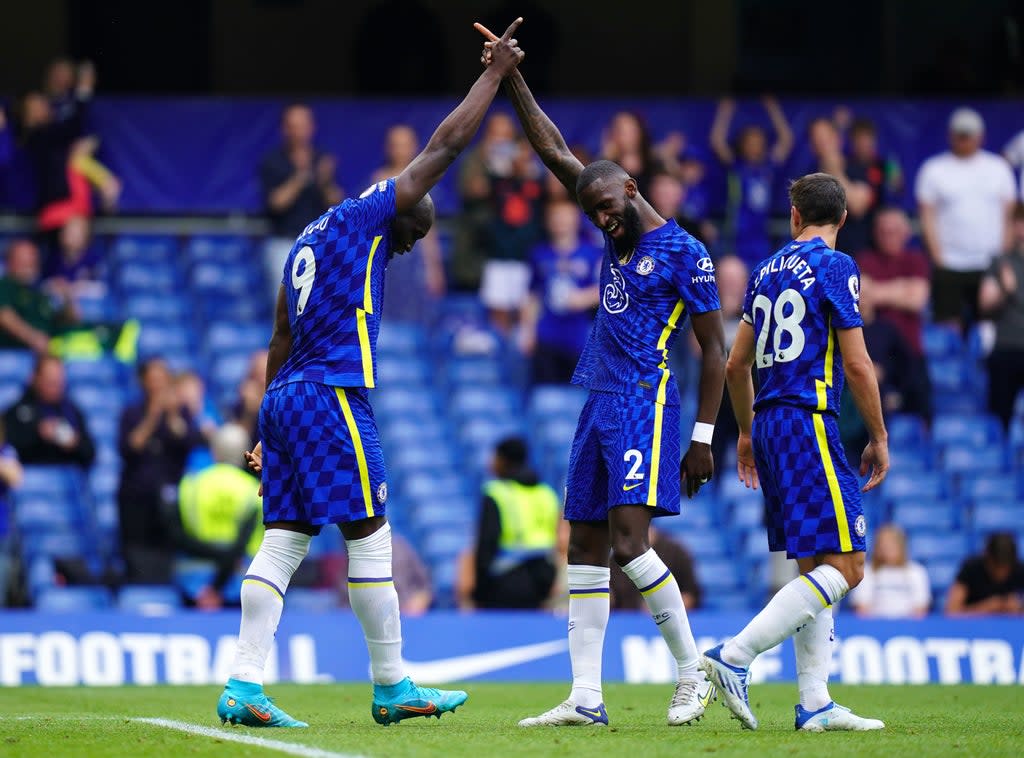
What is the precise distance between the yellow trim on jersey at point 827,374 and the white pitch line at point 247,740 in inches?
104

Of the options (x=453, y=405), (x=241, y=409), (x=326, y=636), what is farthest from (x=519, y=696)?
(x=453, y=405)

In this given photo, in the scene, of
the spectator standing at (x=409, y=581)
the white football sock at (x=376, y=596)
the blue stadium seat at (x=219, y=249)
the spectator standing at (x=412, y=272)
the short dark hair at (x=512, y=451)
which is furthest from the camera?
the blue stadium seat at (x=219, y=249)

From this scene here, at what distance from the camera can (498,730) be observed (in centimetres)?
791

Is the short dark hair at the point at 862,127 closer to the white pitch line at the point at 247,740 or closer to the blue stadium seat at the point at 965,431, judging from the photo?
the blue stadium seat at the point at 965,431

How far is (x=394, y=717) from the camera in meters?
8.02

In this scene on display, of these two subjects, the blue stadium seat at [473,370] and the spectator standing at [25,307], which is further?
the blue stadium seat at [473,370]

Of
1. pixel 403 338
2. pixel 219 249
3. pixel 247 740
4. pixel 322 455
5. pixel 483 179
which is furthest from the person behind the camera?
pixel 219 249

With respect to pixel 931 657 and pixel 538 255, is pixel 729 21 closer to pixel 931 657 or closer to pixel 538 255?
pixel 538 255

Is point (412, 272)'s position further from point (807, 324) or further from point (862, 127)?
point (807, 324)

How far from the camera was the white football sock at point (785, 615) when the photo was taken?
784cm

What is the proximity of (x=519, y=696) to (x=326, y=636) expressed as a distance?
8.05 feet

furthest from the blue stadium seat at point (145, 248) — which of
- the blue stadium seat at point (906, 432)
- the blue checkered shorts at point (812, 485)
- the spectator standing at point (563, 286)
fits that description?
the blue checkered shorts at point (812, 485)

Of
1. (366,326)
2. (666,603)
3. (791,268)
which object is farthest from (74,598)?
(791,268)

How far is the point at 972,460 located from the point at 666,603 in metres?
10.5
